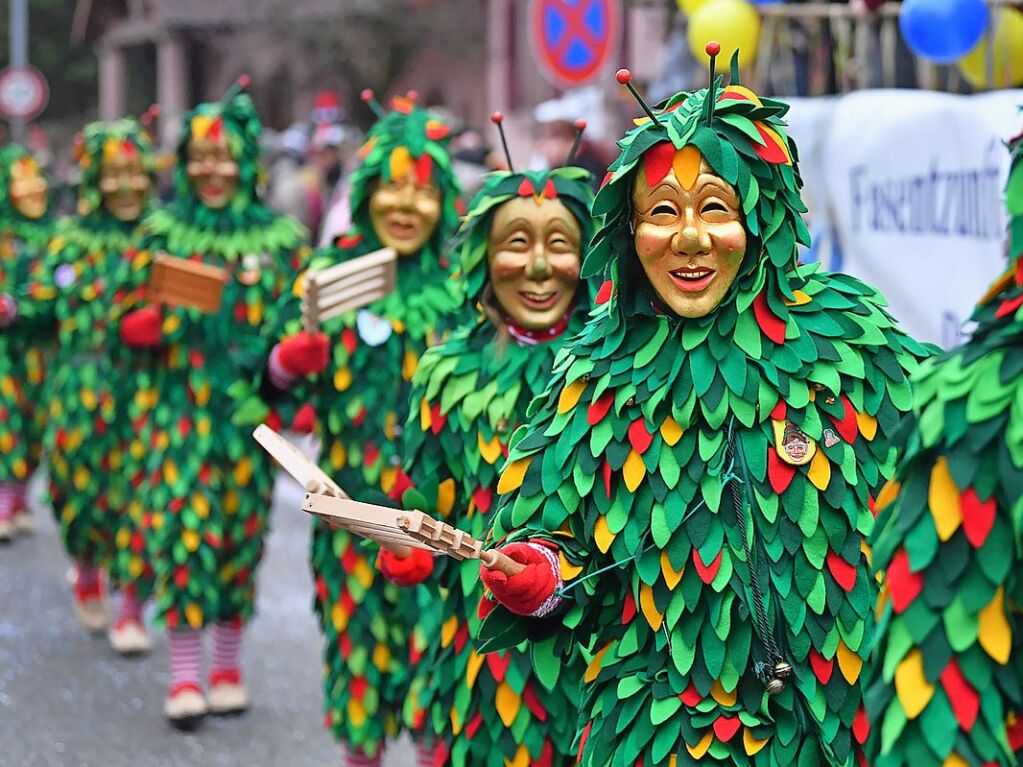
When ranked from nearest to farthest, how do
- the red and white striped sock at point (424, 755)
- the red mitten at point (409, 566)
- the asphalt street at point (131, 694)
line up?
the red mitten at point (409, 566), the red and white striped sock at point (424, 755), the asphalt street at point (131, 694)

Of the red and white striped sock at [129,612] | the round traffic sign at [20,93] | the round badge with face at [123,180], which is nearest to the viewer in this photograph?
the red and white striped sock at [129,612]

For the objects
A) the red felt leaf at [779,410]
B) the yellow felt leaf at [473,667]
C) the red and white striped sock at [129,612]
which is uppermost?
the red felt leaf at [779,410]

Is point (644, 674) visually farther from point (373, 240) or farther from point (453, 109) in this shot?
point (453, 109)

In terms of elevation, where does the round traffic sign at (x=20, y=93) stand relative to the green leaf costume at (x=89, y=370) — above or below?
above

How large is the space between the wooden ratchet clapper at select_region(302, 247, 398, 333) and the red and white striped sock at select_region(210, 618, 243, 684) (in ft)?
6.00

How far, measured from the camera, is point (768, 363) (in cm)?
329

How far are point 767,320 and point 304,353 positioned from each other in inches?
98.6

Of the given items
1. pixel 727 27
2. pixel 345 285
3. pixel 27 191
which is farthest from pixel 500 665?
pixel 27 191

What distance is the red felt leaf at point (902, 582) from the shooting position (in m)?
2.49

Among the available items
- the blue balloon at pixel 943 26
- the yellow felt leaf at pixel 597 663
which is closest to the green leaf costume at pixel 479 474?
the yellow felt leaf at pixel 597 663

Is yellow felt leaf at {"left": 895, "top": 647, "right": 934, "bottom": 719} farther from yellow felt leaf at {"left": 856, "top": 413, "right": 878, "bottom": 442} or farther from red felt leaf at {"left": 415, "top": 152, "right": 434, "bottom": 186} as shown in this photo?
red felt leaf at {"left": 415, "top": 152, "right": 434, "bottom": 186}

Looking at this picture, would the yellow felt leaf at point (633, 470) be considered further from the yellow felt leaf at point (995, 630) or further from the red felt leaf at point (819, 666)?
the yellow felt leaf at point (995, 630)

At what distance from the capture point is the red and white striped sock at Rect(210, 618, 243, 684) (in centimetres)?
690

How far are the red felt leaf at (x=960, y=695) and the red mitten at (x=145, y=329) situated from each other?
4940 mm
